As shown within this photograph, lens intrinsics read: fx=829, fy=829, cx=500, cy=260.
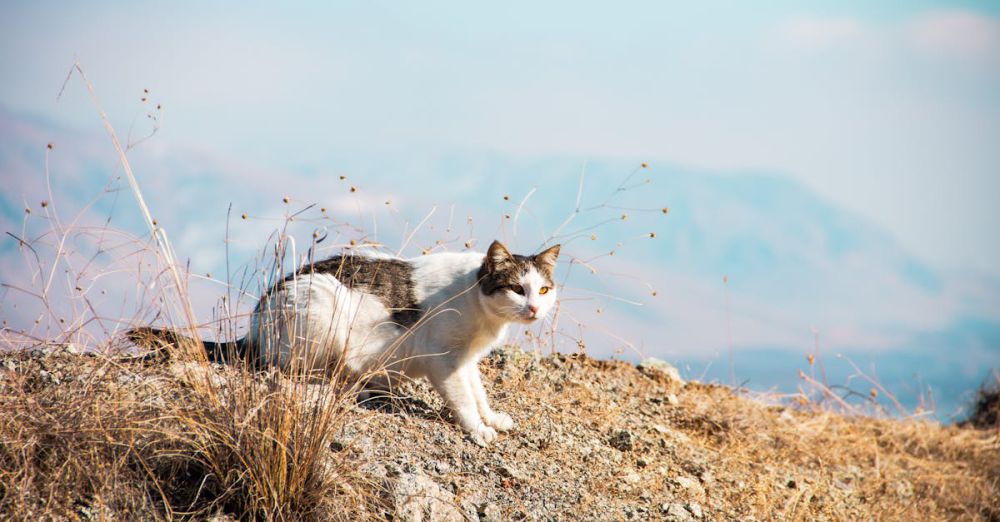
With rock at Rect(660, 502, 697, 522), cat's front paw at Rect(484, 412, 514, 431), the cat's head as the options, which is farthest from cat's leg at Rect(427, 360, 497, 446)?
rock at Rect(660, 502, 697, 522)

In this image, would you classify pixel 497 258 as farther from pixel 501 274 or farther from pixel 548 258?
pixel 548 258

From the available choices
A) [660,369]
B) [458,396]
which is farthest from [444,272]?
[660,369]

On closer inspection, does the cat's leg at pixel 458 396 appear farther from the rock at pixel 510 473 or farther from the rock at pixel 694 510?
the rock at pixel 694 510

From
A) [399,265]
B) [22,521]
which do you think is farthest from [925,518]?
[22,521]

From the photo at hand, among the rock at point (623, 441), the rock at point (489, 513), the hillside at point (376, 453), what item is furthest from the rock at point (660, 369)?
the rock at point (489, 513)

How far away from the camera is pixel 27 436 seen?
139 inches

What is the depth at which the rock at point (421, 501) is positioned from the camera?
3594mm

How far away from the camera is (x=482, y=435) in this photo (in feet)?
14.4

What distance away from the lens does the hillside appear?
3436mm

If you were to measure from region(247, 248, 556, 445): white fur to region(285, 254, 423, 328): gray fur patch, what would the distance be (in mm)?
45

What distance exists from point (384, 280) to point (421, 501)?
1.47m

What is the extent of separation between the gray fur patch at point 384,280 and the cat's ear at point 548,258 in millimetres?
744

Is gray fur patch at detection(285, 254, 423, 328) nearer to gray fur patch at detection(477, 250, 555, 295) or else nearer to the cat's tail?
gray fur patch at detection(477, 250, 555, 295)

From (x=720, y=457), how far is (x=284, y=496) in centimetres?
306
